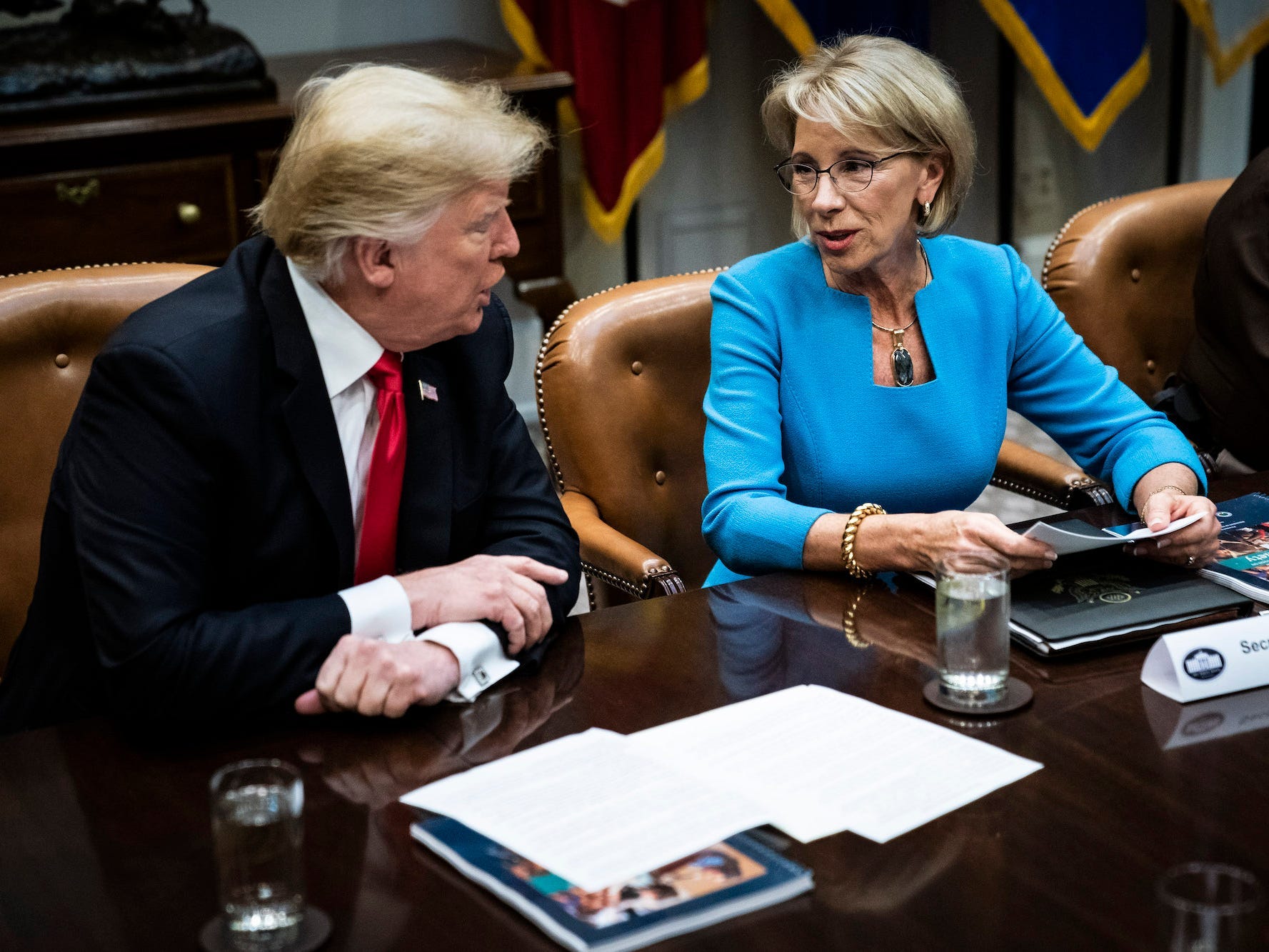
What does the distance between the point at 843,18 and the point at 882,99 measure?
2.51 m

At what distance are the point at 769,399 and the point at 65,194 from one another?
1868mm

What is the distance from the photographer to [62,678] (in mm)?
1616

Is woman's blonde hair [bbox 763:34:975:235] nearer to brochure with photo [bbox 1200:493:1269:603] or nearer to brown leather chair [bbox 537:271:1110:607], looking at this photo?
brown leather chair [bbox 537:271:1110:607]

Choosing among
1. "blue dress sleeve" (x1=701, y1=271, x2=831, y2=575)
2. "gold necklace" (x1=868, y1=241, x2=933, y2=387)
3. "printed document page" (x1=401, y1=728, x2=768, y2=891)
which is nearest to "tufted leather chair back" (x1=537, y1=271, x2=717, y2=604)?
"blue dress sleeve" (x1=701, y1=271, x2=831, y2=575)

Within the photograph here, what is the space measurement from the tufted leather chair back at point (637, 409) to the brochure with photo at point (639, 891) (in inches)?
40.1

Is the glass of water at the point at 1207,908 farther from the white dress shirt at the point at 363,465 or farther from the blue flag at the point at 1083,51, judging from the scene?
the blue flag at the point at 1083,51

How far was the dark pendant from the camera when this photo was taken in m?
2.12

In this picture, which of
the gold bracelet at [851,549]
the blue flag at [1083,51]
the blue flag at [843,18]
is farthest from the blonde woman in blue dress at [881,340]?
the blue flag at [1083,51]

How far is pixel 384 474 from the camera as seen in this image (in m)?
1.65

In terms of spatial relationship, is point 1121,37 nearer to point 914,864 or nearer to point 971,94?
point 971,94

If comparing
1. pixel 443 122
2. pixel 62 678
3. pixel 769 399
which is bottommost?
pixel 62 678

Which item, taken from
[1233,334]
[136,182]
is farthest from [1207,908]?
[136,182]

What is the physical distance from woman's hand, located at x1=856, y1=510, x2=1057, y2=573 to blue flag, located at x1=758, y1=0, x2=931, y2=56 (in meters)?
2.72

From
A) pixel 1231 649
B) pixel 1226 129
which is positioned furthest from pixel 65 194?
pixel 1226 129
